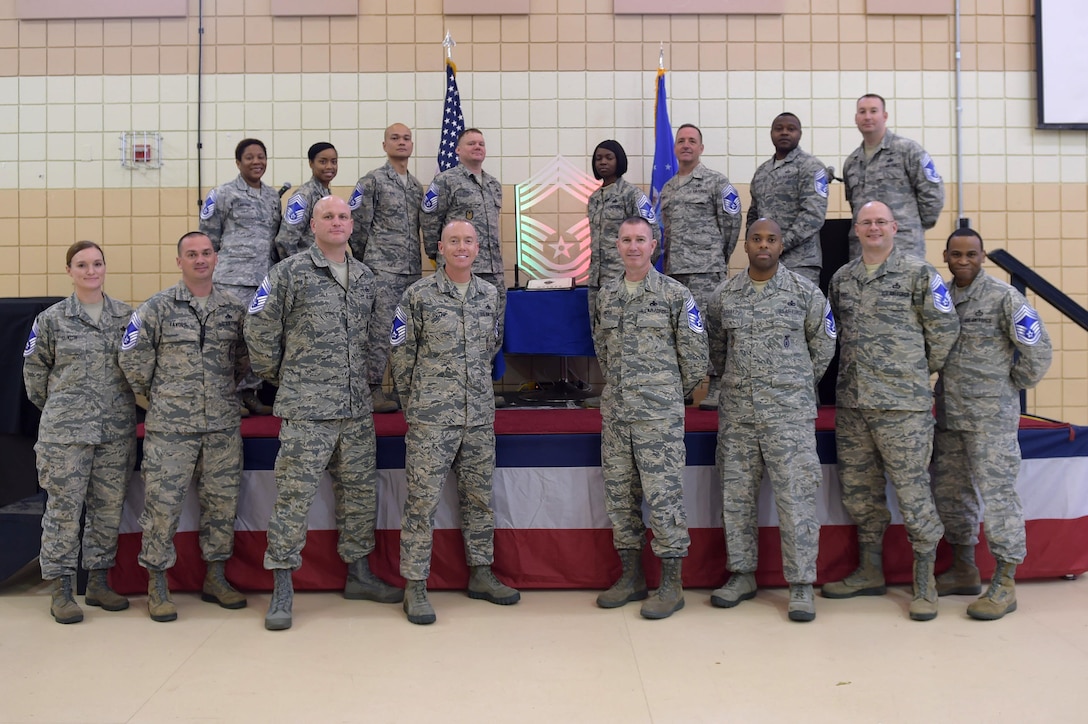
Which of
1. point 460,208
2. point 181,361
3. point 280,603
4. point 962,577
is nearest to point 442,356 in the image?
point 181,361

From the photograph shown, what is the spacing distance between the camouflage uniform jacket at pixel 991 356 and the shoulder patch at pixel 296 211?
3349 mm

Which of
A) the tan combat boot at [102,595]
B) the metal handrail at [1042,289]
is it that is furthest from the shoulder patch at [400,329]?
the metal handrail at [1042,289]

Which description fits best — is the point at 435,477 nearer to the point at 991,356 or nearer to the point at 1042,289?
the point at 991,356

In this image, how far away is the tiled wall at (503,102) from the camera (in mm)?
6125

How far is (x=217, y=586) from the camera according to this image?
3.99 metres

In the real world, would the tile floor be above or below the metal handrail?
below

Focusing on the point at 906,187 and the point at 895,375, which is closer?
the point at 895,375

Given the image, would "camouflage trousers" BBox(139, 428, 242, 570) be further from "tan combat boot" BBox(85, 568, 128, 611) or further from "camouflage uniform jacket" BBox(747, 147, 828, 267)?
"camouflage uniform jacket" BBox(747, 147, 828, 267)

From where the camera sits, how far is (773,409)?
3.76 metres

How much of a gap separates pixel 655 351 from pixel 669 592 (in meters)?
1.05

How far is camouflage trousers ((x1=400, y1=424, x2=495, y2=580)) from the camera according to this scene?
3.78 m

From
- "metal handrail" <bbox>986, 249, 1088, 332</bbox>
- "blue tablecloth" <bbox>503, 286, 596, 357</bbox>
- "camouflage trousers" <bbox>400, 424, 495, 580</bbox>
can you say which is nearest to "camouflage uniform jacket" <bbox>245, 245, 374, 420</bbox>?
"camouflage trousers" <bbox>400, 424, 495, 580</bbox>

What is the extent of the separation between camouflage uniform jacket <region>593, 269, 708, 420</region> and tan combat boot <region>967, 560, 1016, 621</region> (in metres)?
1.50

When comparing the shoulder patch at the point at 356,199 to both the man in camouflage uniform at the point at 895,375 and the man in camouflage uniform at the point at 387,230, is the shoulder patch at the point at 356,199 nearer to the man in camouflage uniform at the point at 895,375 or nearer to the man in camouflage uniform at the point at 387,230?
the man in camouflage uniform at the point at 387,230
